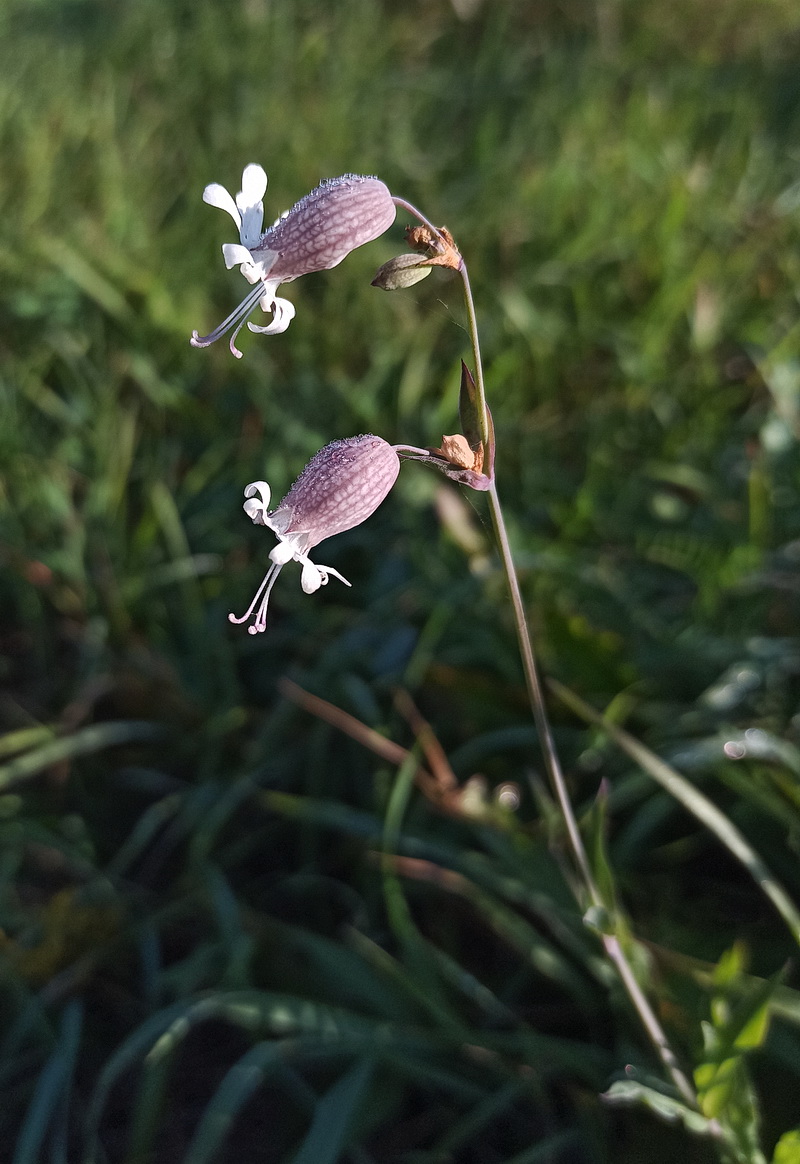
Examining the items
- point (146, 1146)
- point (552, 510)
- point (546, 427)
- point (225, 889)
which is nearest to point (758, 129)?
point (546, 427)

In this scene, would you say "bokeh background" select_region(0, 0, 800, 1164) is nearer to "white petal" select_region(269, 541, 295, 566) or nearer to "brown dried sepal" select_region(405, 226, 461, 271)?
"white petal" select_region(269, 541, 295, 566)

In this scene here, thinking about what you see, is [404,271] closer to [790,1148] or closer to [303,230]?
[303,230]

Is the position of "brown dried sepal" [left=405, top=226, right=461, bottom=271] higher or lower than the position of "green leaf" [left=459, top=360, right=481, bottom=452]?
higher

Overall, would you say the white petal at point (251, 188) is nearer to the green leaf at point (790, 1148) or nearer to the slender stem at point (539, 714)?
the slender stem at point (539, 714)

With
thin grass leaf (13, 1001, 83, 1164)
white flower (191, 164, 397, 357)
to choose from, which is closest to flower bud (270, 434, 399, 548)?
Result: white flower (191, 164, 397, 357)

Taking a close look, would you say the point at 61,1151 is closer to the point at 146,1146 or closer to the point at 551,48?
the point at 146,1146

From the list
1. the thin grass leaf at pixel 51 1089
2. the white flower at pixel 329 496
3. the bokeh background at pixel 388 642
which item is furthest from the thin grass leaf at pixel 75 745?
the white flower at pixel 329 496
